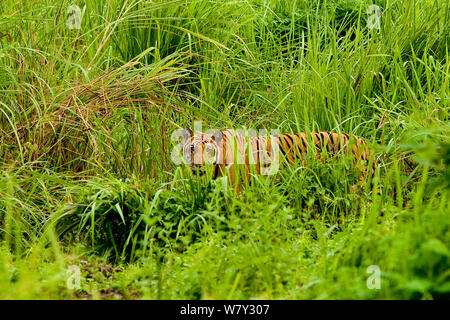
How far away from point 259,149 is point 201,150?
1.43ft

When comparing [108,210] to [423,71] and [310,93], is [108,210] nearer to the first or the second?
[310,93]

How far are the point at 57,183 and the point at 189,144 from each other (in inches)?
38.6

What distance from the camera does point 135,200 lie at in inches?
148

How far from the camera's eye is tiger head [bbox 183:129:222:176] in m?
4.30

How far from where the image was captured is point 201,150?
14.3ft

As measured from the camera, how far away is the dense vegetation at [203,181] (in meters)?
2.57

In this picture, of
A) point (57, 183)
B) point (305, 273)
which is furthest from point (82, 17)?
point (305, 273)
